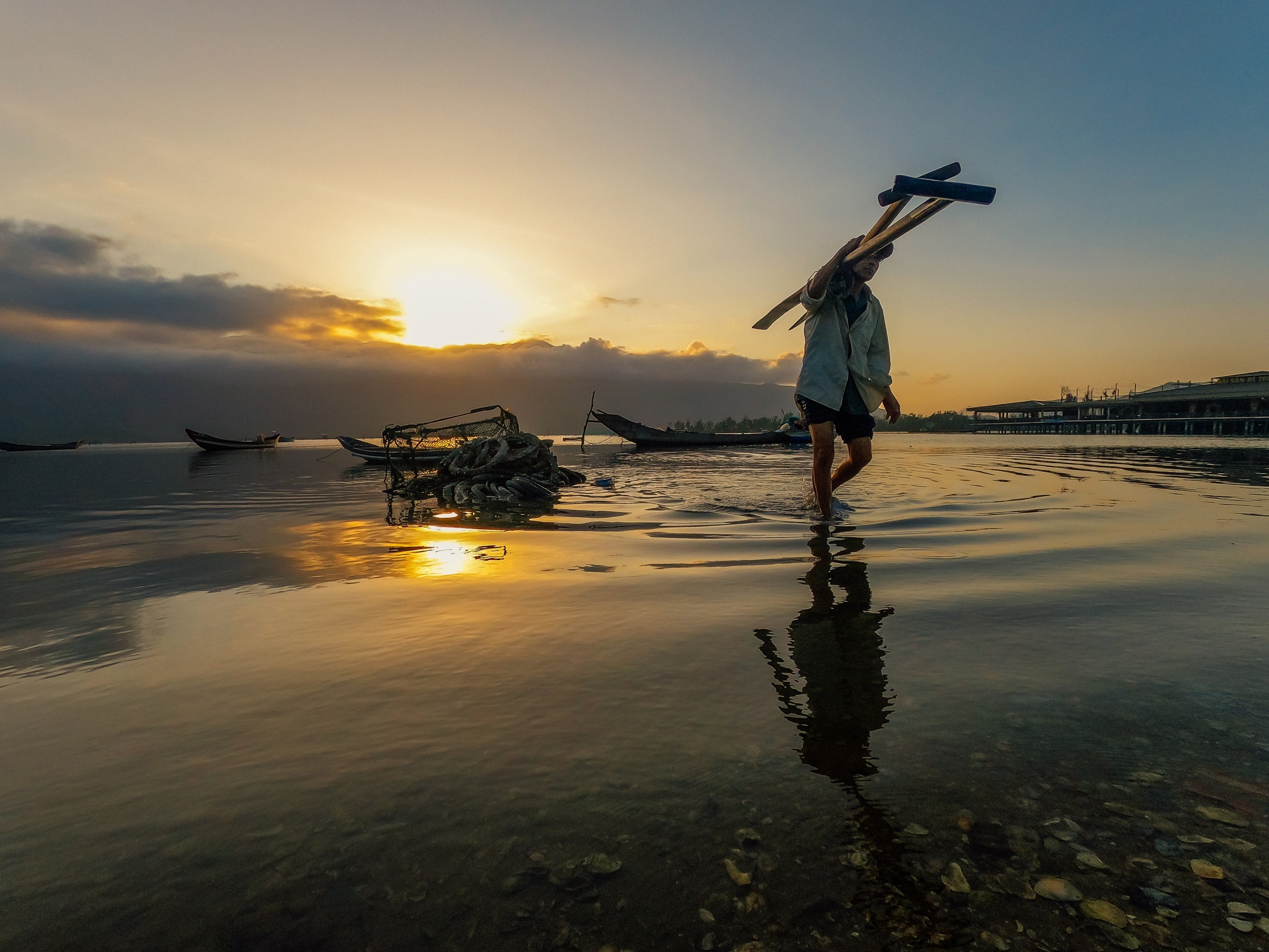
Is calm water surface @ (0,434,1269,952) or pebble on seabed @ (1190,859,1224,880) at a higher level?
pebble on seabed @ (1190,859,1224,880)

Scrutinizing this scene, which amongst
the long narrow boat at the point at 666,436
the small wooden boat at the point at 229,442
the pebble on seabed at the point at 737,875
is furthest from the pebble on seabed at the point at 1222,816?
the small wooden boat at the point at 229,442

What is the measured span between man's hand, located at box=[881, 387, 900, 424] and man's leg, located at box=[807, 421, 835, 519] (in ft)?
2.13

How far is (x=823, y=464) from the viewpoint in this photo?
6.25 metres

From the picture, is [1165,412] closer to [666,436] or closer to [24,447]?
[666,436]

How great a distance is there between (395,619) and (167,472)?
77.8 ft

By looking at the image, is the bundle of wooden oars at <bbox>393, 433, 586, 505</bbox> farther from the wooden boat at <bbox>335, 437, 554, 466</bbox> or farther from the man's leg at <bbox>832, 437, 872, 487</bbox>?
the wooden boat at <bbox>335, 437, 554, 466</bbox>

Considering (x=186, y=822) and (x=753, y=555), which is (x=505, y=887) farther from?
(x=753, y=555)

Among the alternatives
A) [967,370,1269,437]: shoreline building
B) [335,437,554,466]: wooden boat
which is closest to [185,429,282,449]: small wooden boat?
[335,437,554,466]: wooden boat

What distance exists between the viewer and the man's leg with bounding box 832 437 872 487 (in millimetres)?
6441

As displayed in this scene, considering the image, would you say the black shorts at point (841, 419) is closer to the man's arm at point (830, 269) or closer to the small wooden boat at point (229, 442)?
the man's arm at point (830, 269)

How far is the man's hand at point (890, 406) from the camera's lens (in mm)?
6379

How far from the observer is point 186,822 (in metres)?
1.49

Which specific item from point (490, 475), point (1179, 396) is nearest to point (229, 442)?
point (490, 475)

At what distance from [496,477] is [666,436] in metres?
30.9
